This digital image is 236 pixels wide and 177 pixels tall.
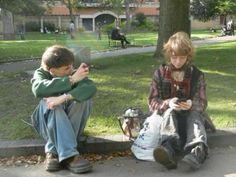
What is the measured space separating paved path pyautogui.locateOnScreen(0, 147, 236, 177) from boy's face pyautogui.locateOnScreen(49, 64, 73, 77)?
96cm

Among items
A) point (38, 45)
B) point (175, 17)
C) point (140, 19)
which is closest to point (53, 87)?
point (175, 17)

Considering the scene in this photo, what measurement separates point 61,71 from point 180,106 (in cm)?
126

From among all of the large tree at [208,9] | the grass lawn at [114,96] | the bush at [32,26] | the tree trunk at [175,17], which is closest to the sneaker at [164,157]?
the grass lawn at [114,96]

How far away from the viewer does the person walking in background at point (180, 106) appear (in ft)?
16.7

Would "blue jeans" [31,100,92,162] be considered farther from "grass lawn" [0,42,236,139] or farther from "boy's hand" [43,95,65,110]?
"grass lawn" [0,42,236,139]

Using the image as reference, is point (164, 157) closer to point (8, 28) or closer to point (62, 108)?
point (62, 108)

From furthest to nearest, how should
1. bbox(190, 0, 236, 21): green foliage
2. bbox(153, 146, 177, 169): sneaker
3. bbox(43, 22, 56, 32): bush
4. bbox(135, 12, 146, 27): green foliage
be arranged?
bbox(135, 12, 146, 27): green foliage
bbox(43, 22, 56, 32): bush
bbox(190, 0, 236, 21): green foliage
bbox(153, 146, 177, 169): sneaker

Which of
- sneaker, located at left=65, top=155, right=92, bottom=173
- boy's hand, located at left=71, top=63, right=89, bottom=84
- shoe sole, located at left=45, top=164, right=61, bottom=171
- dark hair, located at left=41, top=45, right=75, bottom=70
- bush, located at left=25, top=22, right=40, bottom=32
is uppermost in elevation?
dark hair, located at left=41, top=45, right=75, bottom=70

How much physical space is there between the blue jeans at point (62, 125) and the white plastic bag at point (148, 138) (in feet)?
2.05

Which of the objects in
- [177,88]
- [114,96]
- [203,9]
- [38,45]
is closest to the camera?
[177,88]

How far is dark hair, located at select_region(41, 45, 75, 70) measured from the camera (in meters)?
5.31

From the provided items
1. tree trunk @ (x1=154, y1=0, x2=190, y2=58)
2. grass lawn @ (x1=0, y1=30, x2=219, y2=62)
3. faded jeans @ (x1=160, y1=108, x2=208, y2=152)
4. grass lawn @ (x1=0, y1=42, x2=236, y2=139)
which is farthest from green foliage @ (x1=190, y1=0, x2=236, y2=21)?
faded jeans @ (x1=160, y1=108, x2=208, y2=152)

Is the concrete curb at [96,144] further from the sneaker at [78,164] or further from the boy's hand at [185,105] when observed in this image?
the boy's hand at [185,105]

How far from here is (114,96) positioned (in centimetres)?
830
